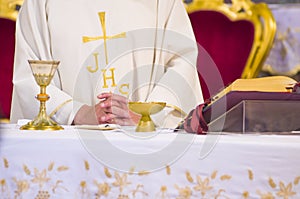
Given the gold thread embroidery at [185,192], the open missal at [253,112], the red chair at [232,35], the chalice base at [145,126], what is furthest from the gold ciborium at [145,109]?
the red chair at [232,35]

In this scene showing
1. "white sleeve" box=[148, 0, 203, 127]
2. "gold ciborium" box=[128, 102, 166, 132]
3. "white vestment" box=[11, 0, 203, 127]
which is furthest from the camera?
"white vestment" box=[11, 0, 203, 127]

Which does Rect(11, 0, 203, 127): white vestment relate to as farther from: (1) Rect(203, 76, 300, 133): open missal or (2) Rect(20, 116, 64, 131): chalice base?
(1) Rect(203, 76, 300, 133): open missal

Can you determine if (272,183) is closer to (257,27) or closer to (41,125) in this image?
(41,125)

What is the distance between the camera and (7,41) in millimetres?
2883

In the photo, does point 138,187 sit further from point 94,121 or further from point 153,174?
point 94,121

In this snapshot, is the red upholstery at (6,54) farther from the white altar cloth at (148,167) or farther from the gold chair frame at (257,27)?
the white altar cloth at (148,167)

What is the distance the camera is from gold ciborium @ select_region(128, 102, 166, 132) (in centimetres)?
150

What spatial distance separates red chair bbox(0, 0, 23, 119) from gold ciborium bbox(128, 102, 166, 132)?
1379 mm

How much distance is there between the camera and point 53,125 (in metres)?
1.61

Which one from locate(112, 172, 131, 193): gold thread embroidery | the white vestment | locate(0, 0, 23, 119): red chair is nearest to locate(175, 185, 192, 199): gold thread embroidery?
locate(112, 172, 131, 193): gold thread embroidery

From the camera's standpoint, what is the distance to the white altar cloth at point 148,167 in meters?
1.34

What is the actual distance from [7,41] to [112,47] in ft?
2.43

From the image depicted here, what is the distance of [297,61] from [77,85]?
93 cm

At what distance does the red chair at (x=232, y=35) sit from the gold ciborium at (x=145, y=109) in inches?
43.5
